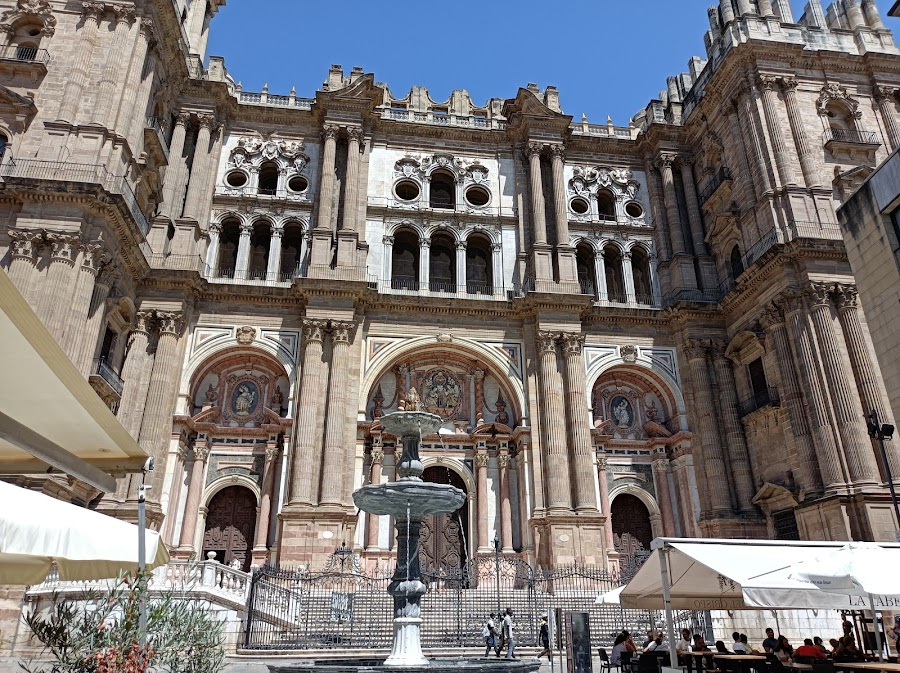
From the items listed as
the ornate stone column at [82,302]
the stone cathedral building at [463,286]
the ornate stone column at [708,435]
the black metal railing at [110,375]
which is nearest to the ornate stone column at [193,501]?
the stone cathedral building at [463,286]

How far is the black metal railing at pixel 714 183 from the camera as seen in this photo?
1157 inches

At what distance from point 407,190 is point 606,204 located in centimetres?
943

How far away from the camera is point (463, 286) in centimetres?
2934

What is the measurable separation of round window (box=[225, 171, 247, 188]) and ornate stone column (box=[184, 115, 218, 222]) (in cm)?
101

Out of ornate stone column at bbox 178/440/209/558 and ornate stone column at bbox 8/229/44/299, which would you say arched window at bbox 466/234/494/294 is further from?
ornate stone column at bbox 8/229/44/299

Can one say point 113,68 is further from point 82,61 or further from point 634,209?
point 634,209

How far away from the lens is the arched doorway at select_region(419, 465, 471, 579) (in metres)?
25.5

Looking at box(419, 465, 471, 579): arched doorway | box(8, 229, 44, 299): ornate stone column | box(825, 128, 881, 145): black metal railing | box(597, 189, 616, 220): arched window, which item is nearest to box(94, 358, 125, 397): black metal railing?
box(8, 229, 44, 299): ornate stone column

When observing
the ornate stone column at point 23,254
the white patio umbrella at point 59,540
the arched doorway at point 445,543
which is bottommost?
the white patio umbrella at point 59,540

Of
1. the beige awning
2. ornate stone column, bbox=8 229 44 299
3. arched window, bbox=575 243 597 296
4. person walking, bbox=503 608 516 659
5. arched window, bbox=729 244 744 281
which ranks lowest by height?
person walking, bbox=503 608 516 659

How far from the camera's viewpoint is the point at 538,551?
2450 centimetres

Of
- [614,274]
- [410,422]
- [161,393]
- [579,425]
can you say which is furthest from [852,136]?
[161,393]

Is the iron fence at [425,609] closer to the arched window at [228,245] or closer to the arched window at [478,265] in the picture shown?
the arched window at [478,265]

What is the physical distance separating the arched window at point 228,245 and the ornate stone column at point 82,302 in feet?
24.0
